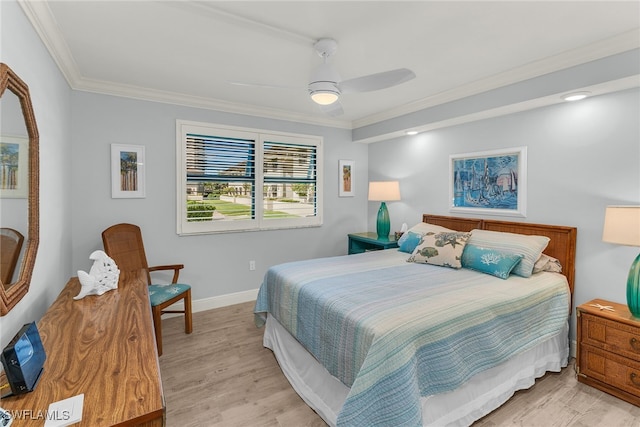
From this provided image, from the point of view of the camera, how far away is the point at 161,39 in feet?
7.29

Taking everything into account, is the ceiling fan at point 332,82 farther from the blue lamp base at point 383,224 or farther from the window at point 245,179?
the blue lamp base at point 383,224

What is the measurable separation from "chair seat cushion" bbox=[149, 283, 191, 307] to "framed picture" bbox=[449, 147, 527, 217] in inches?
122

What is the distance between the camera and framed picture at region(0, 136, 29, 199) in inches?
53.1

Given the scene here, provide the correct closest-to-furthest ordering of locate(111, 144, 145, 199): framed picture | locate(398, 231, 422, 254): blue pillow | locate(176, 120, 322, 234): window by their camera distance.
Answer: locate(111, 144, 145, 199): framed picture → locate(398, 231, 422, 254): blue pillow → locate(176, 120, 322, 234): window

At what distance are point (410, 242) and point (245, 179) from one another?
2160 millimetres

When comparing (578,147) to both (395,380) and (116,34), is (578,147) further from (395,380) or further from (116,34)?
(116,34)

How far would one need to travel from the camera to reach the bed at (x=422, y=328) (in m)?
1.63

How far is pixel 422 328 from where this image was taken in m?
1.76

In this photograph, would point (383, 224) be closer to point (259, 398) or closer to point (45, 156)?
point (259, 398)

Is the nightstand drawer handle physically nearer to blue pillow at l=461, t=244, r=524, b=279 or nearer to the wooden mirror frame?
blue pillow at l=461, t=244, r=524, b=279

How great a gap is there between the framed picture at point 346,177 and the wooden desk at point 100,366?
330 centimetres

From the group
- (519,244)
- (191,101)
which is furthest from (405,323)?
(191,101)

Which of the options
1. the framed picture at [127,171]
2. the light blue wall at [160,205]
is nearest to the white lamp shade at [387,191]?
the light blue wall at [160,205]

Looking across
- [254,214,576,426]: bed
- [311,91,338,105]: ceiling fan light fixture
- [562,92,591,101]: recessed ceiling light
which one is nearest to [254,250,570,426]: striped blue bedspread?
[254,214,576,426]: bed
